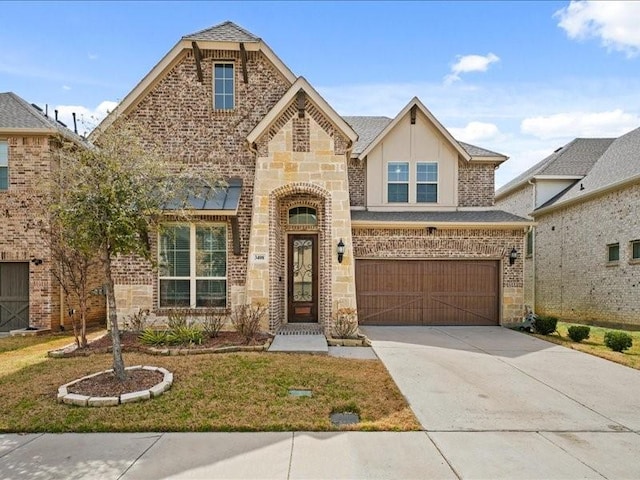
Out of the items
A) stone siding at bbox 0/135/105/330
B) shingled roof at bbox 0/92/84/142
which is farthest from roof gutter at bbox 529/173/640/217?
stone siding at bbox 0/135/105/330

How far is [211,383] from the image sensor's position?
20.4 feet

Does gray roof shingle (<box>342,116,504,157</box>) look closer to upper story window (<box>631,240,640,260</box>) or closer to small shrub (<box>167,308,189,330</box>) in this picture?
upper story window (<box>631,240,640,260</box>)

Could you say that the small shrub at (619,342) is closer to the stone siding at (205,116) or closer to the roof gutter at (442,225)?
the roof gutter at (442,225)

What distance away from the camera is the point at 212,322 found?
9.93 metres

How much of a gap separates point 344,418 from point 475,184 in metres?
11.0

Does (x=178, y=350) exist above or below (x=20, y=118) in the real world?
below

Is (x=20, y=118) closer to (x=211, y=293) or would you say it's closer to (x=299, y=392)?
(x=211, y=293)

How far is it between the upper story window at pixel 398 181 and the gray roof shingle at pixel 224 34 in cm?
613

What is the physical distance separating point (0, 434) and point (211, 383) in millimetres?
2679

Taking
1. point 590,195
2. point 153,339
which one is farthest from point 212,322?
point 590,195

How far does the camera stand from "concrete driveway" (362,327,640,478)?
160 inches

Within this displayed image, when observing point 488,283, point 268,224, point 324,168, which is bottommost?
point 488,283

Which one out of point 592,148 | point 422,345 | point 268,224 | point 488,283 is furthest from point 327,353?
point 592,148

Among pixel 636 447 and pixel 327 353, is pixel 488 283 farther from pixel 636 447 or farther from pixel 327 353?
pixel 636 447
